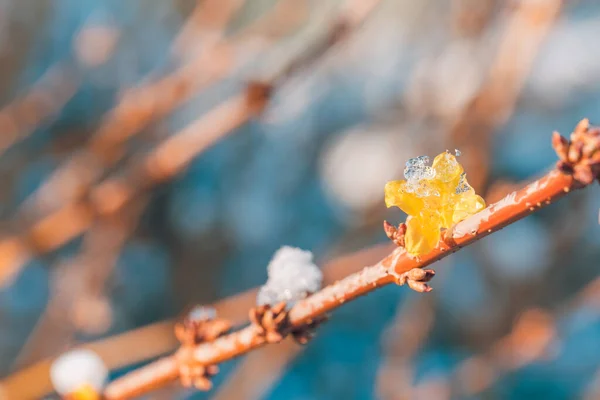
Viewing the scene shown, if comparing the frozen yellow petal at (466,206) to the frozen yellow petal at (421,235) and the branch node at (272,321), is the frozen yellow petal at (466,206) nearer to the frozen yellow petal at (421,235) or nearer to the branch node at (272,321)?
the frozen yellow petal at (421,235)

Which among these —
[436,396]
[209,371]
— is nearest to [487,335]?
[436,396]

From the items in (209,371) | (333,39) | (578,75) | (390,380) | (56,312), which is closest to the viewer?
(209,371)

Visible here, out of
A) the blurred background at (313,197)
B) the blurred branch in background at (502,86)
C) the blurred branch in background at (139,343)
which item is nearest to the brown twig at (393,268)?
the blurred branch in background at (139,343)

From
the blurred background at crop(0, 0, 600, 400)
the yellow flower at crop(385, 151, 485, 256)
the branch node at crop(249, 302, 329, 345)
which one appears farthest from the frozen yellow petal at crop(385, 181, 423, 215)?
the blurred background at crop(0, 0, 600, 400)

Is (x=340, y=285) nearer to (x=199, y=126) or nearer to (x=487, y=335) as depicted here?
(x=199, y=126)

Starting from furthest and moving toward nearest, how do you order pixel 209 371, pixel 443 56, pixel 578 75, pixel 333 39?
pixel 578 75 → pixel 443 56 → pixel 333 39 → pixel 209 371

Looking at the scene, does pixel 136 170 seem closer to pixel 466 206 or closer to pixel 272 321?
pixel 272 321

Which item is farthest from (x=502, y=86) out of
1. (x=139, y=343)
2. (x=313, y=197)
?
(x=313, y=197)
